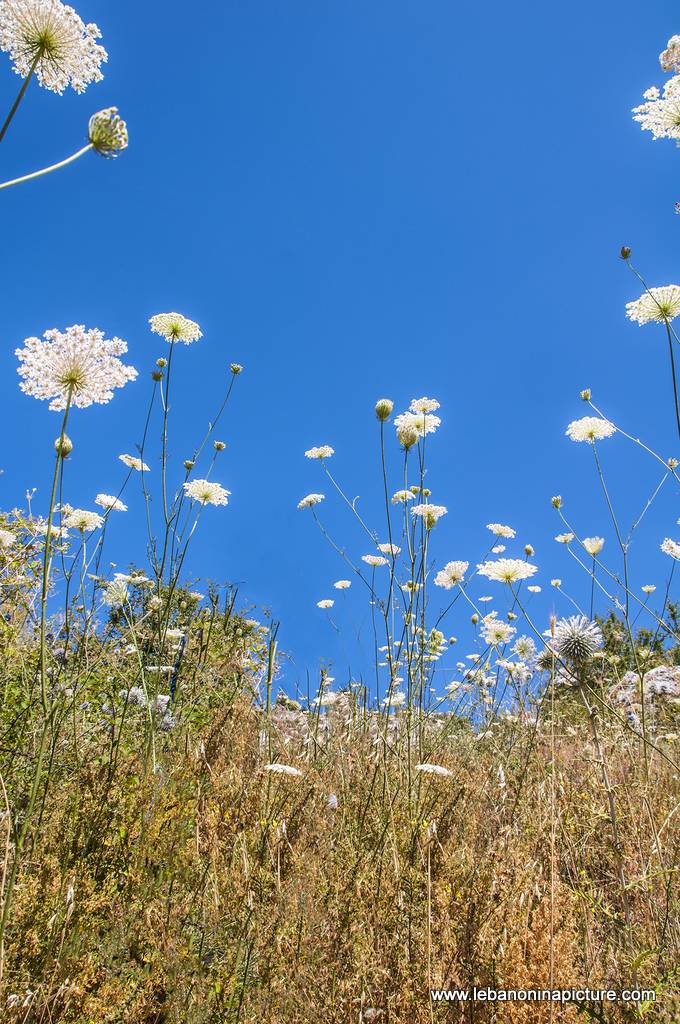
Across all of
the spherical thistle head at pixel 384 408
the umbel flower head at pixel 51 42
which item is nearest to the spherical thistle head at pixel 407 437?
the spherical thistle head at pixel 384 408

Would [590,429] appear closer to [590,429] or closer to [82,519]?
[590,429]

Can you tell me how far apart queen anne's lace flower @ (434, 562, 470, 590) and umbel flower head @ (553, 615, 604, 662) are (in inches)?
46.8

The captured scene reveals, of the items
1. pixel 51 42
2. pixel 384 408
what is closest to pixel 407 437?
pixel 384 408

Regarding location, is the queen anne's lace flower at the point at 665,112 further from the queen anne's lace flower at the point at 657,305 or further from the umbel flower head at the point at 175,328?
the umbel flower head at the point at 175,328

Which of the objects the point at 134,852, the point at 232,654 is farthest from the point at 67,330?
the point at 232,654

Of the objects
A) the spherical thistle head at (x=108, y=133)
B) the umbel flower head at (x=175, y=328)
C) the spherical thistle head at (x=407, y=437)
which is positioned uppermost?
the umbel flower head at (x=175, y=328)

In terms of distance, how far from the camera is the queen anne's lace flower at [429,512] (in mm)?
4322

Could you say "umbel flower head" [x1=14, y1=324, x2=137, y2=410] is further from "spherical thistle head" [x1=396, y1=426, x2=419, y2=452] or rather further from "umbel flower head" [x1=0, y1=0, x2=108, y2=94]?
"spherical thistle head" [x1=396, y1=426, x2=419, y2=452]

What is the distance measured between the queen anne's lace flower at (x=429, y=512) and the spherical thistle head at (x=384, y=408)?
0.66m

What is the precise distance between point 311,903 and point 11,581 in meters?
5.19

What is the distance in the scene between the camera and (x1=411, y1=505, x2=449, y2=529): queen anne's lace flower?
14.2 ft

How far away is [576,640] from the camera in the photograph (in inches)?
145

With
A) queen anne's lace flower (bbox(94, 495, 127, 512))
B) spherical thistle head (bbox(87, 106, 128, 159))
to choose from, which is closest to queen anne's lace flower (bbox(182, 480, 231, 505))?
queen anne's lace flower (bbox(94, 495, 127, 512))

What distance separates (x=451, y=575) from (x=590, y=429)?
59.5 inches
